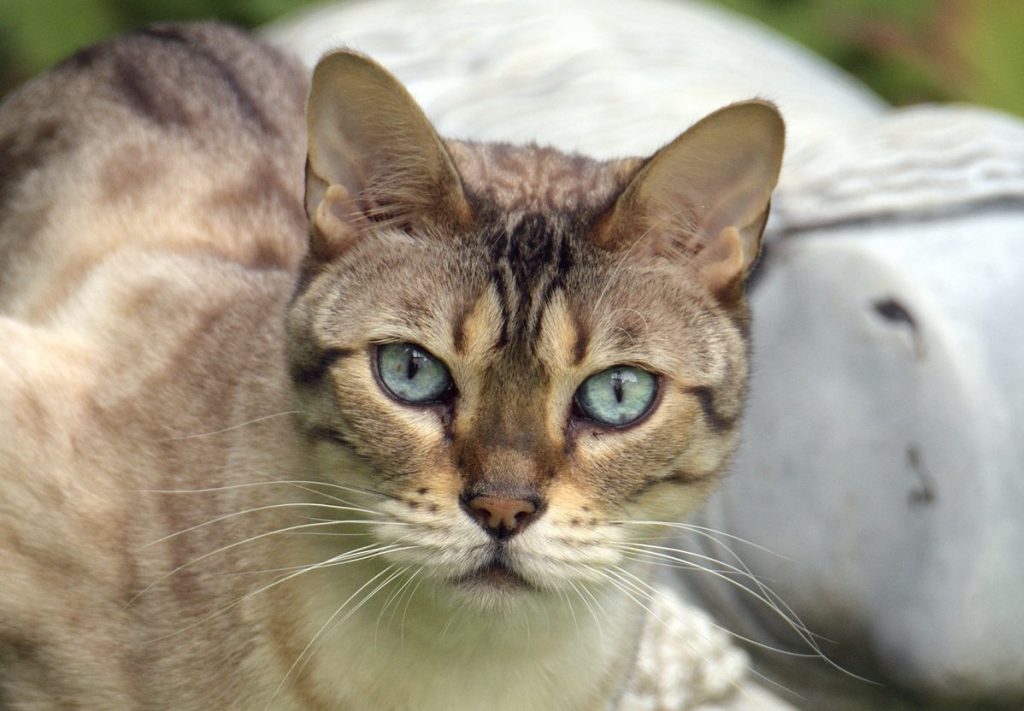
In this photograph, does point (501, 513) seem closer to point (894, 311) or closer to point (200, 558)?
point (200, 558)

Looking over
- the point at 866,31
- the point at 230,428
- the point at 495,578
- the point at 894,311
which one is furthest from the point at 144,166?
the point at 866,31

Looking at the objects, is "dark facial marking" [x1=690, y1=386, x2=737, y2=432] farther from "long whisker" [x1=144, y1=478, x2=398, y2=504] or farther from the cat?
"long whisker" [x1=144, y1=478, x2=398, y2=504]

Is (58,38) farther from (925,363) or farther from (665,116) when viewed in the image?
(925,363)

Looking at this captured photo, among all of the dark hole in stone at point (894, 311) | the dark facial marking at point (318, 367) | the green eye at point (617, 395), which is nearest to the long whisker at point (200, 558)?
the dark facial marking at point (318, 367)

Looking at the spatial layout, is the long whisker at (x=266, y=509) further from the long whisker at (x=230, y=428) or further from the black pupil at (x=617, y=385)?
the black pupil at (x=617, y=385)

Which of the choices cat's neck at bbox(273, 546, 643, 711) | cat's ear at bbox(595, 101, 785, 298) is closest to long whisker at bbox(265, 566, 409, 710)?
cat's neck at bbox(273, 546, 643, 711)
